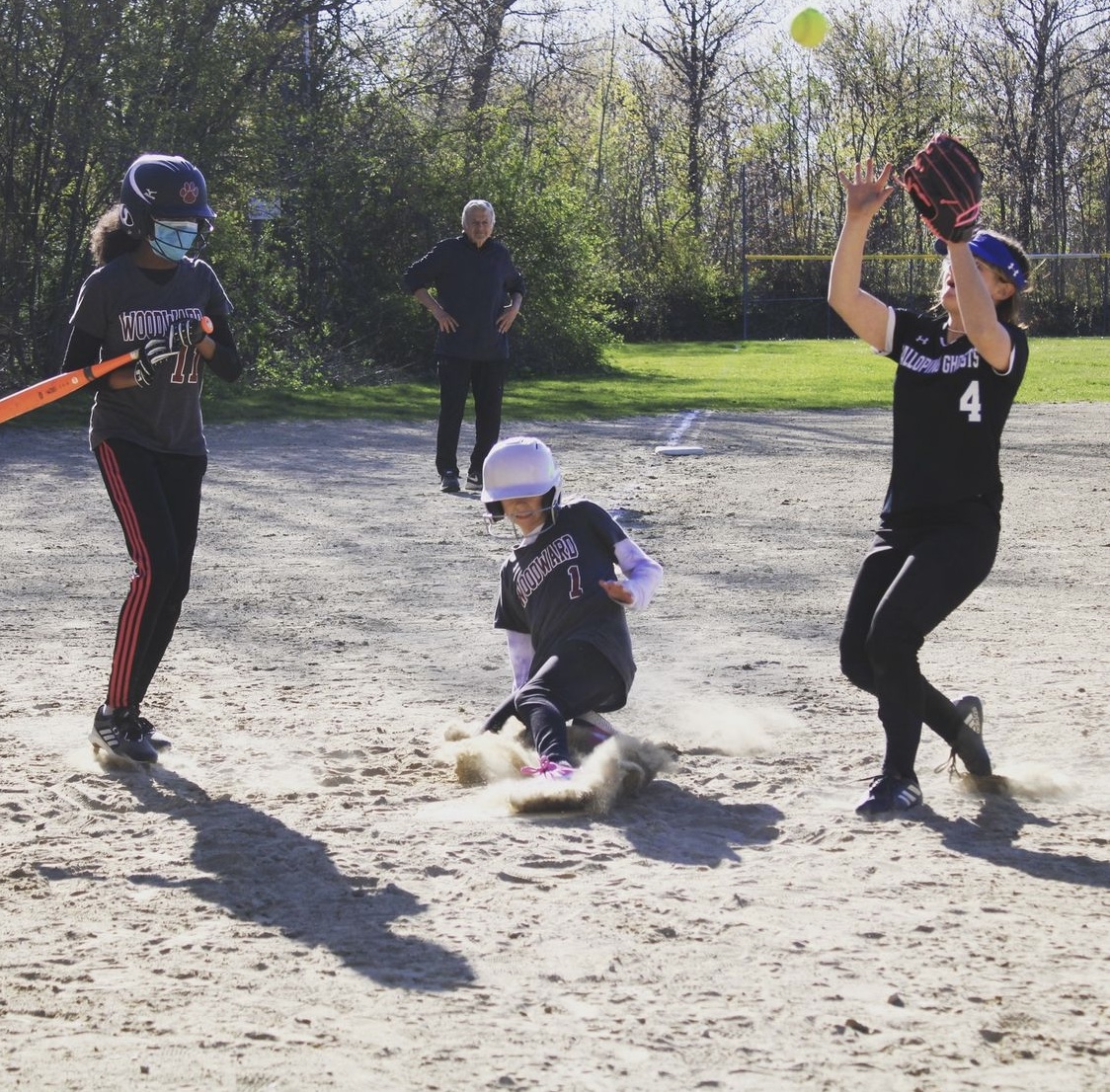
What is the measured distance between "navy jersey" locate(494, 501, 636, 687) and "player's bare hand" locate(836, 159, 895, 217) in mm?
1274

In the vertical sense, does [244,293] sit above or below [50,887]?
above

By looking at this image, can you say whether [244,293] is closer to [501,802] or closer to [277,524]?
[277,524]

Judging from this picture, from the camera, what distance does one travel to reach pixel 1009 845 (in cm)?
419

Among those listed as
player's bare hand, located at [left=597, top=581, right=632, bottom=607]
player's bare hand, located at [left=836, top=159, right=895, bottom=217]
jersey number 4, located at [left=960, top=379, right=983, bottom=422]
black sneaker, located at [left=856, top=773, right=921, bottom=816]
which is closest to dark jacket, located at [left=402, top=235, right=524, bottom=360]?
player's bare hand, located at [left=597, top=581, right=632, bottom=607]

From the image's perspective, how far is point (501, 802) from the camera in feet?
15.1

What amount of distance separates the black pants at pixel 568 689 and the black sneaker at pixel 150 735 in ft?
4.01

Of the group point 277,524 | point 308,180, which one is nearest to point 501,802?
point 277,524

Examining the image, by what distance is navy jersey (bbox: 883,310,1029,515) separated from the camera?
4.54 metres

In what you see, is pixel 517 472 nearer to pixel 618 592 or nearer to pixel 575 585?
pixel 575 585

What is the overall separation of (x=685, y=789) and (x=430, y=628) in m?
2.58

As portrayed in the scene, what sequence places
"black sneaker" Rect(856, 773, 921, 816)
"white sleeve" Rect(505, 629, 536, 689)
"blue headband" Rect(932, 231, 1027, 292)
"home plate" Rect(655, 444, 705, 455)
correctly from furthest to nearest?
1. "home plate" Rect(655, 444, 705, 455)
2. "white sleeve" Rect(505, 629, 536, 689)
3. "blue headband" Rect(932, 231, 1027, 292)
4. "black sneaker" Rect(856, 773, 921, 816)

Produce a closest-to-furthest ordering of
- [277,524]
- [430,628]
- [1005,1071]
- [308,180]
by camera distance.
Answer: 1. [1005,1071]
2. [430,628]
3. [277,524]
4. [308,180]

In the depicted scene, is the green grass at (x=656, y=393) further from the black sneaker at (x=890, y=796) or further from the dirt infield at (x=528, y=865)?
the black sneaker at (x=890, y=796)

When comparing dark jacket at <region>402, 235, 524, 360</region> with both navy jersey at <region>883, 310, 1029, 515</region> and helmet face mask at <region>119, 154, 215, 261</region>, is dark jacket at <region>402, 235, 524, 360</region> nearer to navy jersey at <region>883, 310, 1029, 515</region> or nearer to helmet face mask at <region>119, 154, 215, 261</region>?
helmet face mask at <region>119, 154, 215, 261</region>
